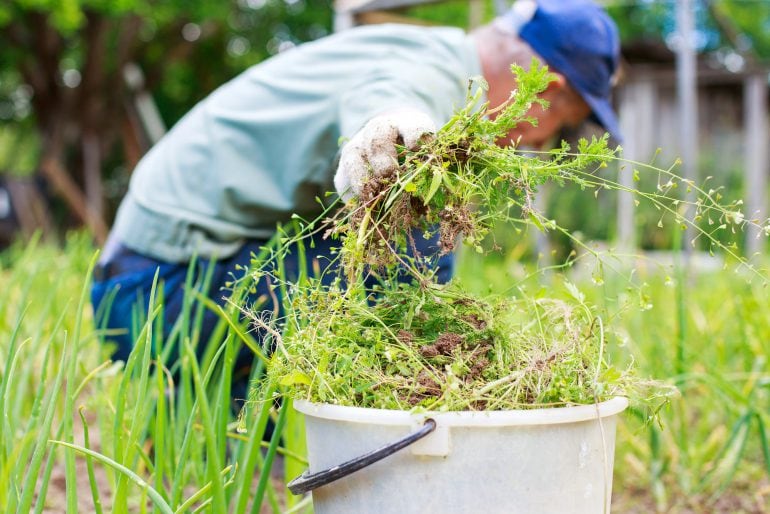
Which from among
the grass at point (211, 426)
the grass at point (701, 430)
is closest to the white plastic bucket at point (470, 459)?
the grass at point (211, 426)

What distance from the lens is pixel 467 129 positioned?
0.87m

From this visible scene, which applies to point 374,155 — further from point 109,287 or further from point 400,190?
point 109,287

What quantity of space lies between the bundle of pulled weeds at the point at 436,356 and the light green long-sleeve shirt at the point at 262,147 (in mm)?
609

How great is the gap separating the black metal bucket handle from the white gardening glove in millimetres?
285

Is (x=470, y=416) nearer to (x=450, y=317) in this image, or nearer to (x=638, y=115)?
(x=450, y=317)

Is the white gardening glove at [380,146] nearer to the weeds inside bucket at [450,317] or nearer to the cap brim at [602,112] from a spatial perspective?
the weeds inside bucket at [450,317]

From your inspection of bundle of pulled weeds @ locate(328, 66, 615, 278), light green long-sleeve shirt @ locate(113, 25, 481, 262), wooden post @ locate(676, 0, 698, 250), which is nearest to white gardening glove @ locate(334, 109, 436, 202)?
bundle of pulled weeds @ locate(328, 66, 615, 278)

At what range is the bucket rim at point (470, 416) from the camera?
0.78 m

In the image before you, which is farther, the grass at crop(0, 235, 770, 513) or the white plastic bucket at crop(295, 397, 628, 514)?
the grass at crop(0, 235, 770, 513)

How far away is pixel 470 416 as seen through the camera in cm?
79

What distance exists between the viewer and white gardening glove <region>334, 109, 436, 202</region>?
0.90 metres

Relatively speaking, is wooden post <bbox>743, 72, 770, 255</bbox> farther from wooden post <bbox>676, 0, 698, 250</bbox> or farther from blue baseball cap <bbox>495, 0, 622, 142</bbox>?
blue baseball cap <bbox>495, 0, 622, 142</bbox>

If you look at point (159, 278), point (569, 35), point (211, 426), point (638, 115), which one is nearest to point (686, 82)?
point (569, 35)

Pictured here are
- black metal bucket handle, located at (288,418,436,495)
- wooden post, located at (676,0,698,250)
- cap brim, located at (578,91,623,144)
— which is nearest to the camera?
black metal bucket handle, located at (288,418,436,495)
